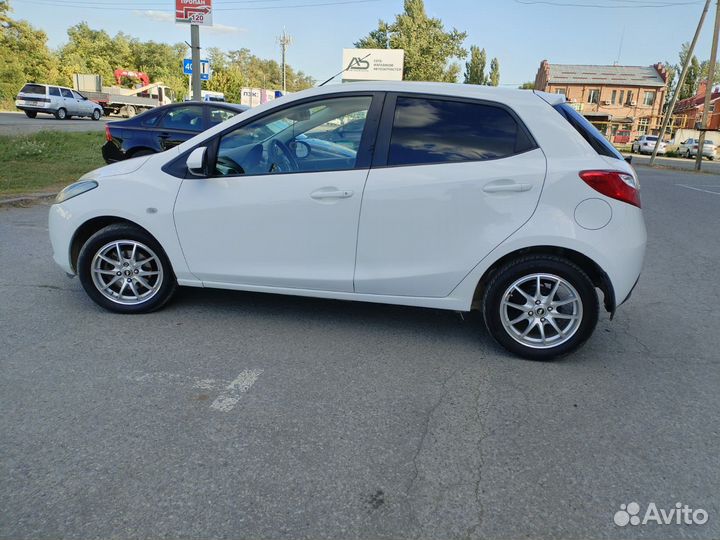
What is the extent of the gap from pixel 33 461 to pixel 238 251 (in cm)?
188

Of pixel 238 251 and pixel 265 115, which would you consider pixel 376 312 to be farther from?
pixel 265 115

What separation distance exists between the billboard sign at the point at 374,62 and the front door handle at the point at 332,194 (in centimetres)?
4428

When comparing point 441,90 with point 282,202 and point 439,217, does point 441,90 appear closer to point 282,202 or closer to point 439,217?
point 439,217

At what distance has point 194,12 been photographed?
37.2 ft

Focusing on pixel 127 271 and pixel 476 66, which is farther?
pixel 476 66

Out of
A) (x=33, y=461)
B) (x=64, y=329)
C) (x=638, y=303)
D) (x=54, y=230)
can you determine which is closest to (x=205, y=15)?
(x=54, y=230)

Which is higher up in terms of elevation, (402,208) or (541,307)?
(402,208)

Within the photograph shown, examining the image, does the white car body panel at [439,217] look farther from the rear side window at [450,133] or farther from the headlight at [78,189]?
the headlight at [78,189]

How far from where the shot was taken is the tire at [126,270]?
4.07 metres

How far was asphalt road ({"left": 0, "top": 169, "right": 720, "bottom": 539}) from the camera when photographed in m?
2.17

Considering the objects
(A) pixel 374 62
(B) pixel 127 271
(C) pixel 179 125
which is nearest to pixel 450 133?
(B) pixel 127 271

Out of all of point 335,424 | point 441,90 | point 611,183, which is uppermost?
point 441,90

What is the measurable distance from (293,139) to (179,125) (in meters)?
7.06

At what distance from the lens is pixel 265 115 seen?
3848mm
